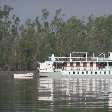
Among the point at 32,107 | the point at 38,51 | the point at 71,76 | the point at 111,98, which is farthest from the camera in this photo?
the point at 38,51

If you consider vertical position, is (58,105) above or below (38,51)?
below

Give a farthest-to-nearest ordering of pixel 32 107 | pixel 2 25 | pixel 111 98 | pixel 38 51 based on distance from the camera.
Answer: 1. pixel 2 25
2. pixel 38 51
3. pixel 111 98
4. pixel 32 107

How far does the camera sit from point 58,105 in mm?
39594

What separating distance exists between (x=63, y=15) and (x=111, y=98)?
300ft

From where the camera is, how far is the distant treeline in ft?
431

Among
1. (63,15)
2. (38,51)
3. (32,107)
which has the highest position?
(63,15)

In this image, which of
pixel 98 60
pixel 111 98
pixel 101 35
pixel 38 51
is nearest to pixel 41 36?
pixel 38 51

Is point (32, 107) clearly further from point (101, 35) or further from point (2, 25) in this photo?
point (2, 25)

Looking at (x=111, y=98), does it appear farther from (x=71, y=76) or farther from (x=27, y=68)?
(x=27, y=68)

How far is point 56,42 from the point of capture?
450 ft

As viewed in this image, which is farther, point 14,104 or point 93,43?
point 93,43

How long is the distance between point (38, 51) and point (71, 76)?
3812 cm

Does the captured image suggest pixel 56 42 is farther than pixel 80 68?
Yes

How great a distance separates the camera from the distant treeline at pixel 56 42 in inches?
5177
